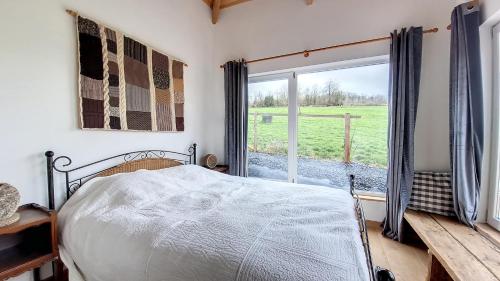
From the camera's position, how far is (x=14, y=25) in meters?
1.51

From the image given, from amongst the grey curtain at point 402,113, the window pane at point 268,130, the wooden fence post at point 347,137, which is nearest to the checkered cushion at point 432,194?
the grey curtain at point 402,113

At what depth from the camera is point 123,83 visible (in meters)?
2.20

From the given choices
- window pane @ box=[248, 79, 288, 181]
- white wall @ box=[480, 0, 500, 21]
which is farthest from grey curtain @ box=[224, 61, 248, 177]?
white wall @ box=[480, 0, 500, 21]

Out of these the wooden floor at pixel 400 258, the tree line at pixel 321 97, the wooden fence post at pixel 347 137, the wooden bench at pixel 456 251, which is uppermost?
the tree line at pixel 321 97

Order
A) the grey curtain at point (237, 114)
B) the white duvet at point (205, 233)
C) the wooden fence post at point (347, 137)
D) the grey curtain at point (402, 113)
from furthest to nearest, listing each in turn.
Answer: the grey curtain at point (237, 114) → the wooden fence post at point (347, 137) → the grey curtain at point (402, 113) → the white duvet at point (205, 233)

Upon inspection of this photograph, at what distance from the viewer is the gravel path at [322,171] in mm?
2785

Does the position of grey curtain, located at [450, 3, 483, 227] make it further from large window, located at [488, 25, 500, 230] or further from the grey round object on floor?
the grey round object on floor

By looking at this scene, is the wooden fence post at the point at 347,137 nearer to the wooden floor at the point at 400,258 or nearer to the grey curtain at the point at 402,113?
the grey curtain at the point at 402,113

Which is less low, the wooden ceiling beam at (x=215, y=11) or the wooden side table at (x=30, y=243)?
the wooden ceiling beam at (x=215, y=11)

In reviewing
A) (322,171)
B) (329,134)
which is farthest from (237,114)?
A: (322,171)

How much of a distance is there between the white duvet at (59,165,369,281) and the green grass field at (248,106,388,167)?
1.14 meters

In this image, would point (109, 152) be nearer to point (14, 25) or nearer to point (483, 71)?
point (14, 25)

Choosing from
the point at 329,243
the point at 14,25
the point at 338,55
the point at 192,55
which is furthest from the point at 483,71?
the point at 14,25

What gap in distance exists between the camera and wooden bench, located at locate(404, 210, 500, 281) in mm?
1296
